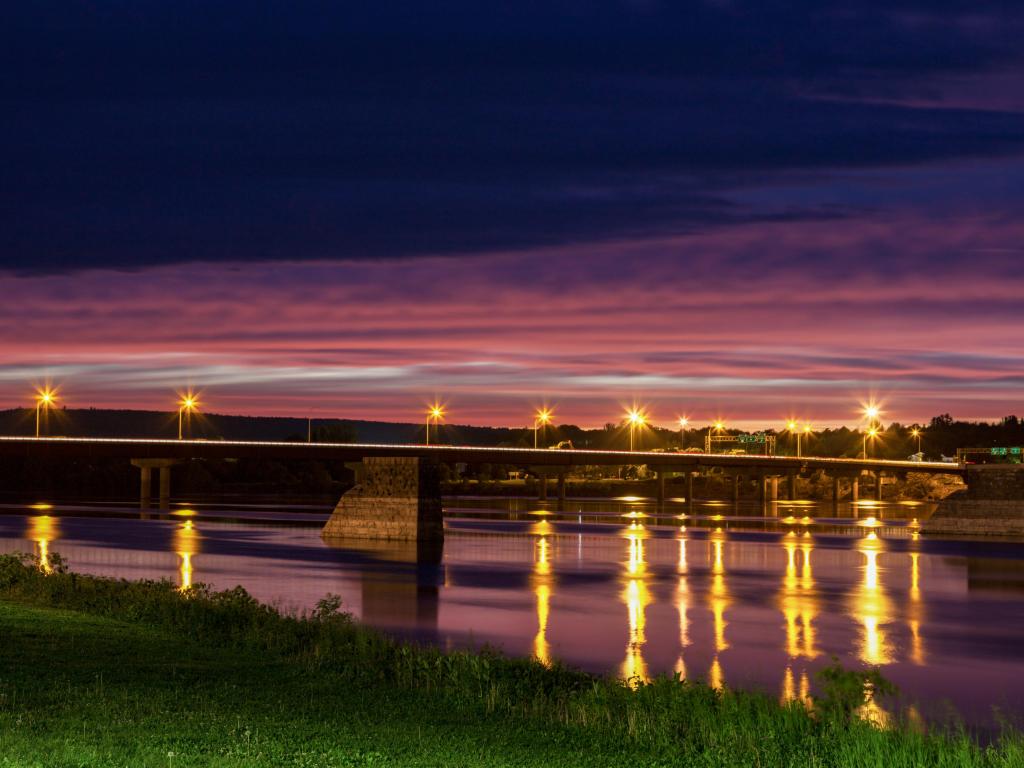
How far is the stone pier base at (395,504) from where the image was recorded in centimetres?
8850

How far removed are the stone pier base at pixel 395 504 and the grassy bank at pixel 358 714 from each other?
59.2 meters

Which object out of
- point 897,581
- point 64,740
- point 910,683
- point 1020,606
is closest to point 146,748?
point 64,740

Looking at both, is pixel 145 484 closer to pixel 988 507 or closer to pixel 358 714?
pixel 988 507

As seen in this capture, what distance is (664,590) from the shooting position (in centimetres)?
5894

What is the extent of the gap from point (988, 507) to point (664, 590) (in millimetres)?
60870

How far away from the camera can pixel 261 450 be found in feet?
463

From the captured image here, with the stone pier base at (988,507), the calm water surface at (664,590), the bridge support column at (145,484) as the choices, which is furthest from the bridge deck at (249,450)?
the stone pier base at (988,507)

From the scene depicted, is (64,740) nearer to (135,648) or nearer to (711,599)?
(135,648)

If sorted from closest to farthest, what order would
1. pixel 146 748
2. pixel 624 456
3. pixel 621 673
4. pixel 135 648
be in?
pixel 146 748 < pixel 135 648 < pixel 621 673 < pixel 624 456

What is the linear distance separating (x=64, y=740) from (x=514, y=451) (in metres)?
129

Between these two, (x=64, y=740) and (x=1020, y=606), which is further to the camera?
(x=1020, y=606)

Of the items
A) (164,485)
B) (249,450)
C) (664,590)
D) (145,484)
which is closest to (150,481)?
(145,484)

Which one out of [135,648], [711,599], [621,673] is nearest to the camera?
[135,648]

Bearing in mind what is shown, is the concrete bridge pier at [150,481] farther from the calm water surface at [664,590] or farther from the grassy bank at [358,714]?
the grassy bank at [358,714]
